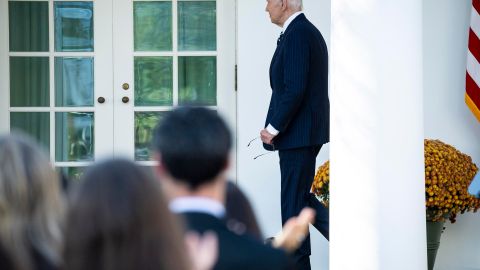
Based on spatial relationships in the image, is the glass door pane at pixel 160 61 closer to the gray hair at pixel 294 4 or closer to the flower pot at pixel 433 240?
the gray hair at pixel 294 4

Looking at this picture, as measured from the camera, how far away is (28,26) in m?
7.64

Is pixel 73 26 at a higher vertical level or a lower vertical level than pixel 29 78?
higher

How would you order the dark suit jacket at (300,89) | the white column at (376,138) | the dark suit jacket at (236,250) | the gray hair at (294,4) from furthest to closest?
1. the gray hair at (294,4)
2. the dark suit jacket at (300,89)
3. the white column at (376,138)
4. the dark suit jacket at (236,250)

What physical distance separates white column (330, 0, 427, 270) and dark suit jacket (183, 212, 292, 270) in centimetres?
228

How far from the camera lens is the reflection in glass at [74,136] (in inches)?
302

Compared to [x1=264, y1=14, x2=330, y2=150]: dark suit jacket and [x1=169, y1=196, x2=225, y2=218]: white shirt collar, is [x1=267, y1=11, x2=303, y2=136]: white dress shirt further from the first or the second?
[x1=169, y1=196, x2=225, y2=218]: white shirt collar

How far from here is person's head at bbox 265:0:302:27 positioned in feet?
20.6

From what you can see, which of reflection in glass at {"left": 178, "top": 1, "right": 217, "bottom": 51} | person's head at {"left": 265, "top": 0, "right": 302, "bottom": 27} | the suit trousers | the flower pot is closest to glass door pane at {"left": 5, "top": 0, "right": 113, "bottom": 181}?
reflection in glass at {"left": 178, "top": 1, "right": 217, "bottom": 51}

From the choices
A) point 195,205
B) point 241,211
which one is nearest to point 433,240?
point 241,211

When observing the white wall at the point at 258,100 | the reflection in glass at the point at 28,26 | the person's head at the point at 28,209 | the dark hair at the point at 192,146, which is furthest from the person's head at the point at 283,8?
the person's head at the point at 28,209

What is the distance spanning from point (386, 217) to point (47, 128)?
11.3ft

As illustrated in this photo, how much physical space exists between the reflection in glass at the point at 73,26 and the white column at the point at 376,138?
3.06 meters

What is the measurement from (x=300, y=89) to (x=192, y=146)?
11.7ft

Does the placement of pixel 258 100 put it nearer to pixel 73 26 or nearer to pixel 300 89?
pixel 300 89
